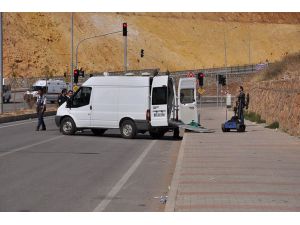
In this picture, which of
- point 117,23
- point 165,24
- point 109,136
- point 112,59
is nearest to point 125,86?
point 109,136

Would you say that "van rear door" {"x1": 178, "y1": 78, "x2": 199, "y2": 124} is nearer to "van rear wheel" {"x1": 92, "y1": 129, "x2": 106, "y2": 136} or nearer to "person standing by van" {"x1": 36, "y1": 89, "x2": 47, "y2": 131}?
"van rear wheel" {"x1": 92, "y1": 129, "x2": 106, "y2": 136}

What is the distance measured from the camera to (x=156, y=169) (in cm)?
1625

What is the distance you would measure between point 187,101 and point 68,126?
18.3ft

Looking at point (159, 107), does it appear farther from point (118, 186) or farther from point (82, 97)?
point (118, 186)

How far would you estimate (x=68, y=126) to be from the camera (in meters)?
27.6

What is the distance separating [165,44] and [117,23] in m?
11.1

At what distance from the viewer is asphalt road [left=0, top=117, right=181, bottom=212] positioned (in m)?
11.1

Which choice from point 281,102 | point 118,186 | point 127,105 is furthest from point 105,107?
point 118,186

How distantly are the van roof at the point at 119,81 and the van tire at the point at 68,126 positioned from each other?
175 cm

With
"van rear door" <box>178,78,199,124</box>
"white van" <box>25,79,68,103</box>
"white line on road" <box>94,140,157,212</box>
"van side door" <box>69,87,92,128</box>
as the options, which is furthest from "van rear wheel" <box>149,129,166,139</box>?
"white van" <box>25,79,68,103</box>

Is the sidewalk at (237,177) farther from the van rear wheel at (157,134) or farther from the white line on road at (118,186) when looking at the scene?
the van rear wheel at (157,134)

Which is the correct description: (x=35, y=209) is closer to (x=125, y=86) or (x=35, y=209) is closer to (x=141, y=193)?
(x=141, y=193)

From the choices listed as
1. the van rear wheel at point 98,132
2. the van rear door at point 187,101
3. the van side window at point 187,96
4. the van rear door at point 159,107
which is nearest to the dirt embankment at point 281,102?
the van rear door at point 187,101

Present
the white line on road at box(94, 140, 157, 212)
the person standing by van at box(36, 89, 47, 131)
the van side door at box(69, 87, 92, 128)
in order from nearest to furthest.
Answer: the white line on road at box(94, 140, 157, 212)
the van side door at box(69, 87, 92, 128)
the person standing by van at box(36, 89, 47, 131)
